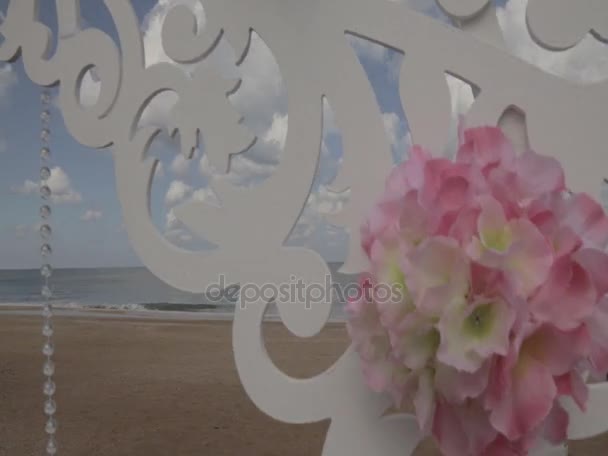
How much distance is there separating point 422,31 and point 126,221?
0.42 meters

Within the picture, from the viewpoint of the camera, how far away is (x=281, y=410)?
2.05ft

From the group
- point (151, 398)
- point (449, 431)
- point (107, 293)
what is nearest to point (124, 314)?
point (107, 293)

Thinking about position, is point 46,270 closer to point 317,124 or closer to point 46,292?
point 46,292

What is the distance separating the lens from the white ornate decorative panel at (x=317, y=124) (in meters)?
0.58

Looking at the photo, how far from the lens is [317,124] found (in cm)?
63

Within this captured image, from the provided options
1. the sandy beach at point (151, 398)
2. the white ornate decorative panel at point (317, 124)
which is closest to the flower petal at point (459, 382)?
the white ornate decorative panel at point (317, 124)

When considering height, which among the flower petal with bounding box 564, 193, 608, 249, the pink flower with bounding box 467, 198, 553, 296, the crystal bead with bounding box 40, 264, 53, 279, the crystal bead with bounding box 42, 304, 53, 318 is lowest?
the crystal bead with bounding box 42, 304, 53, 318

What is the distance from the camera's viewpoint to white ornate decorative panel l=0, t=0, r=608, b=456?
577 mm

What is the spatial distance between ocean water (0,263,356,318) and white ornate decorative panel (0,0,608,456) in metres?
4.27

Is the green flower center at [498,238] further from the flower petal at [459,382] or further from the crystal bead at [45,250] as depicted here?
the crystal bead at [45,250]

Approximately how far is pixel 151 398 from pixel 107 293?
600cm

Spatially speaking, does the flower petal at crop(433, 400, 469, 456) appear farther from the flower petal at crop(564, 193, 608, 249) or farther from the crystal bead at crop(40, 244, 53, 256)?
the crystal bead at crop(40, 244, 53, 256)

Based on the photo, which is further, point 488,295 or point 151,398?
point 151,398

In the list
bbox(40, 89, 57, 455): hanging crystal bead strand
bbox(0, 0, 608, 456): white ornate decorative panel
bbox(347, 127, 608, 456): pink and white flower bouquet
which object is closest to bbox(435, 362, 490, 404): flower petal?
bbox(347, 127, 608, 456): pink and white flower bouquet
